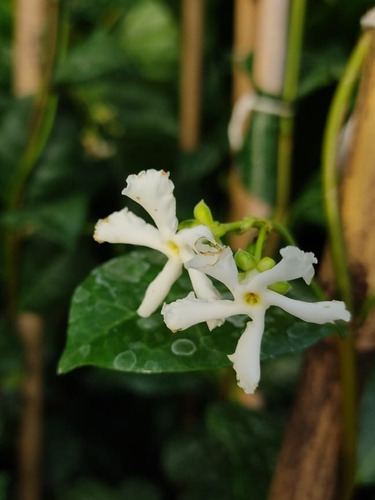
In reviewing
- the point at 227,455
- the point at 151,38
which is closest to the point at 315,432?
the point at 227,455

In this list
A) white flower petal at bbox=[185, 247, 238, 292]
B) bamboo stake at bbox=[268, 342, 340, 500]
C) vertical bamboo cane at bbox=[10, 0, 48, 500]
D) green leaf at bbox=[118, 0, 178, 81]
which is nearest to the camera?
white flower petal at bbox=[185, 247, 238, 292]

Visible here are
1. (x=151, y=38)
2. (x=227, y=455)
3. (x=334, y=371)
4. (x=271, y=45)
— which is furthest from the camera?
(x=151, y=38)

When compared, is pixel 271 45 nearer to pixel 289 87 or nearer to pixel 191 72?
pixel 289 87

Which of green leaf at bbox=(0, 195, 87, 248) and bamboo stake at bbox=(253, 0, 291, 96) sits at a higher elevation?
bamboo stake at bbox=(253, 0, 291, 96)

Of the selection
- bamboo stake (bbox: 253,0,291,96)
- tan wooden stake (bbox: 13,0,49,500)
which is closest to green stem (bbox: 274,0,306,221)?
bamboo stake (bbox: 253,0,291,96)

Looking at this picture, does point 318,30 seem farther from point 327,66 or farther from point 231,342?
point 231,342

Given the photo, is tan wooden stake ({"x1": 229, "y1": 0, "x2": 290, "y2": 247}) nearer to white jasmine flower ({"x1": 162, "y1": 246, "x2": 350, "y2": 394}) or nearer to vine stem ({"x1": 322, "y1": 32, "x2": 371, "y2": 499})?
vine stem ({"x1": 322, "y1": 32, "x2": 371, "y2": 499})

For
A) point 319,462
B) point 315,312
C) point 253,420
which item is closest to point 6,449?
point 253,420
